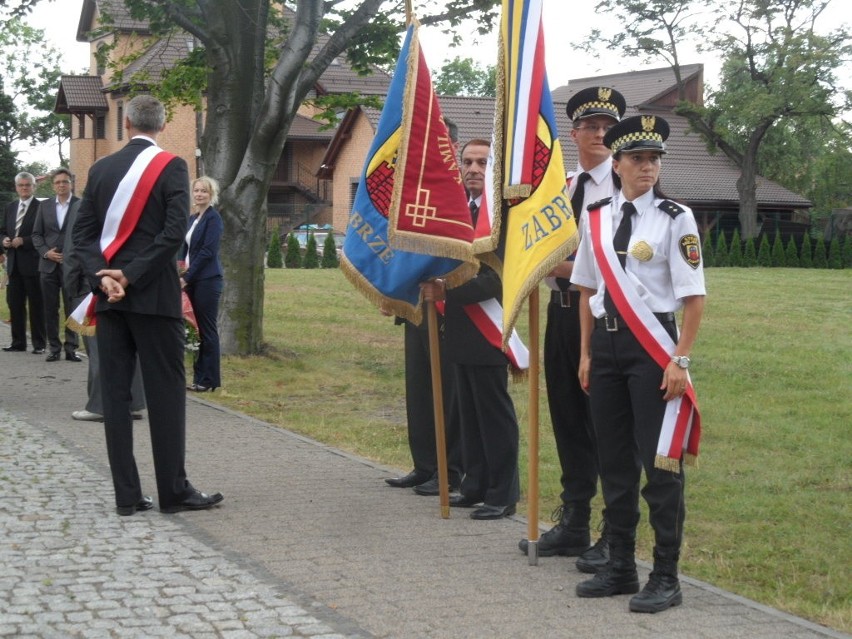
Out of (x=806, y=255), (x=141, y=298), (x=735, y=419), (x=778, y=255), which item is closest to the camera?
(x=141, y=298)

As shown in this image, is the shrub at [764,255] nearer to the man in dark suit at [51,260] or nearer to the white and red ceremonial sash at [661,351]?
the man in dark suit at [51,260]

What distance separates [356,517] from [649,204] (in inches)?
107

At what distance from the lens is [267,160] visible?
1493 centimetres

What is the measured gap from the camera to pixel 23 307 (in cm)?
1591

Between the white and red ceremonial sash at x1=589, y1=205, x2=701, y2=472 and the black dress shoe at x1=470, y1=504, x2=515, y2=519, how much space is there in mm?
1897

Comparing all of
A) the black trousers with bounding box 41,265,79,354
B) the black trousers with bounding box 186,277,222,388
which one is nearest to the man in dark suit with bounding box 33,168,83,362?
the black trousers with bounding box 41,265,79,354

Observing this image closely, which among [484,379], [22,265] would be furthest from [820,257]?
[484,379]

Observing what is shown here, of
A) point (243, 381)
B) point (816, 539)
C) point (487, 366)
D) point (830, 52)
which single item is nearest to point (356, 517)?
point (487, 366)

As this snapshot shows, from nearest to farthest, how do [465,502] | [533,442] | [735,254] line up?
[533,442], [465,502], [735,254]

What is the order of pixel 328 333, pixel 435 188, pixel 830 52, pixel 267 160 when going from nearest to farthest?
pixel 435 188
pixel 267 160
pixel 328 333
pixel 830 52

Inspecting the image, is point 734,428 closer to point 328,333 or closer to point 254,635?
point 254,635

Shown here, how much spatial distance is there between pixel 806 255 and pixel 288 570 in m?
44.5

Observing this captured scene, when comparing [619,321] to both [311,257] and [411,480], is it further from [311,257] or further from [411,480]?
[311,257]

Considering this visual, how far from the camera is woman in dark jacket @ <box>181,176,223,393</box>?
12102 millimetres
